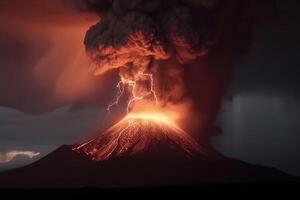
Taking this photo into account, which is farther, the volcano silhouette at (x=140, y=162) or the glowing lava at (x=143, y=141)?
the glowing lava at (x=143, y=141)

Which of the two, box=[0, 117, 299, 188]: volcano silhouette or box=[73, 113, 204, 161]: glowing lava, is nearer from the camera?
box=[0, 117, 299, 188]: volcano silhouette

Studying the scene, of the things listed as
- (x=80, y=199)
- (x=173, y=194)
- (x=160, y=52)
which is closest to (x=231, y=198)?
(x=173, y=194)

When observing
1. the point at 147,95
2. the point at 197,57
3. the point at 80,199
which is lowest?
the point at 80,199

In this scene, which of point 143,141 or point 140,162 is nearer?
point 140,162

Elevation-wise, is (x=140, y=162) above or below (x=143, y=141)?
below

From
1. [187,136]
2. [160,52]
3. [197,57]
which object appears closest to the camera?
[160,52]

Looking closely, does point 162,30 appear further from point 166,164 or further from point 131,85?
point 166,164
